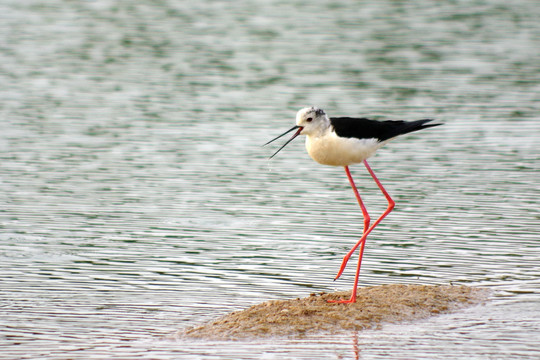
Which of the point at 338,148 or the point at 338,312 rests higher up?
the point at 338,148

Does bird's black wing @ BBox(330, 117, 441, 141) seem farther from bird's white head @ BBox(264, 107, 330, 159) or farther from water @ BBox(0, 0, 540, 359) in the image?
water @ BBox(0, 0, 540, 359)

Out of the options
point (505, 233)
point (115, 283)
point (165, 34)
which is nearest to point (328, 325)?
point (115, 283)

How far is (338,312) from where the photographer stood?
8.32 metres

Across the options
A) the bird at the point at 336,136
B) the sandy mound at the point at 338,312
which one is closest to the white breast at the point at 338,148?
the bird at the point at 336,136

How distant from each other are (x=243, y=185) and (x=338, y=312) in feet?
19.0

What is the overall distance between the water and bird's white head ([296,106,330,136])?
1613 millimetres

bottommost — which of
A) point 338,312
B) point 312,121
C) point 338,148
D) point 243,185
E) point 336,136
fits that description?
point 243,185

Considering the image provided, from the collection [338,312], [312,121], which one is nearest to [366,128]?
[312,121]

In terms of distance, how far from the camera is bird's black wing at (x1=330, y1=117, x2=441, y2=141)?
27.9ft

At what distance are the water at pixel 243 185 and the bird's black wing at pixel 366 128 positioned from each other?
5.05ft

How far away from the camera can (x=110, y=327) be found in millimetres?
8219

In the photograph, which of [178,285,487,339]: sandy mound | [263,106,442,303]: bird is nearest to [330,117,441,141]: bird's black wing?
[263,106,442,303]: bird

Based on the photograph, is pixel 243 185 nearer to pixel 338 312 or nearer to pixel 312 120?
pixel 312 120

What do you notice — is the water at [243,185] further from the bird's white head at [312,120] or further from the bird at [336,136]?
the bird's white head at [312,120]
